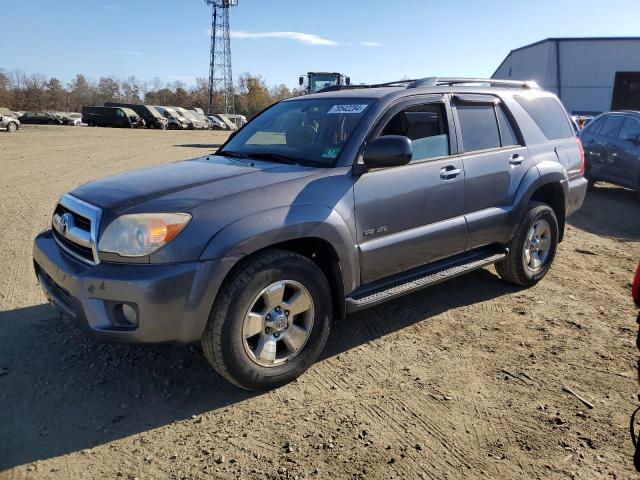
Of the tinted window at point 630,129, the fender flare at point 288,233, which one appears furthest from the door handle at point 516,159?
the tinted window at point 630,129

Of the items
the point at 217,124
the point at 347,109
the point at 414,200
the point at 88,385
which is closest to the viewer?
the point at 88,385

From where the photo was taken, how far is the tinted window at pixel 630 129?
982cm

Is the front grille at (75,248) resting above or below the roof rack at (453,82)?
below

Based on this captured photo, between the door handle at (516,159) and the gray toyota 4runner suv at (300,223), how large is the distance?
1 cm

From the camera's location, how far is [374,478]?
251 centimetres

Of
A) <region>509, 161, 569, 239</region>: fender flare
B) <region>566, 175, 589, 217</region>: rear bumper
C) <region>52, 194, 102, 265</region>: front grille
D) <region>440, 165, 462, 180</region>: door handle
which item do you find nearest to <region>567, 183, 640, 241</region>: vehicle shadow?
<region>566, 175, 589, 217</region>: rear bumper

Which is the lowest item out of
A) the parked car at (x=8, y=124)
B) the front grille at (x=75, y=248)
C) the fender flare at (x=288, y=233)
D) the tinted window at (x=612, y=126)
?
the front grille at (x=75, y=248)

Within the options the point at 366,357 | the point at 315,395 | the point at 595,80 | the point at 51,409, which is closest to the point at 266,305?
the point at 315,395

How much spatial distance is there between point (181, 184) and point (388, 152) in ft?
4.45

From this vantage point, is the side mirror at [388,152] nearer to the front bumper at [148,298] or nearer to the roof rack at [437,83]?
the roof rack at [437,83]

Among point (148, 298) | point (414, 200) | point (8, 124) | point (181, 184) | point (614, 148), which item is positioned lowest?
point (148, 298)

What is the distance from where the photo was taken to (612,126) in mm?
10461

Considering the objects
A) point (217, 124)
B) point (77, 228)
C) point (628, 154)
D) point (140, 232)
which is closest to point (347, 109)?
point (140, 232)

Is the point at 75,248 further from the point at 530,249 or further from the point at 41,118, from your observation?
the point at 41,118
